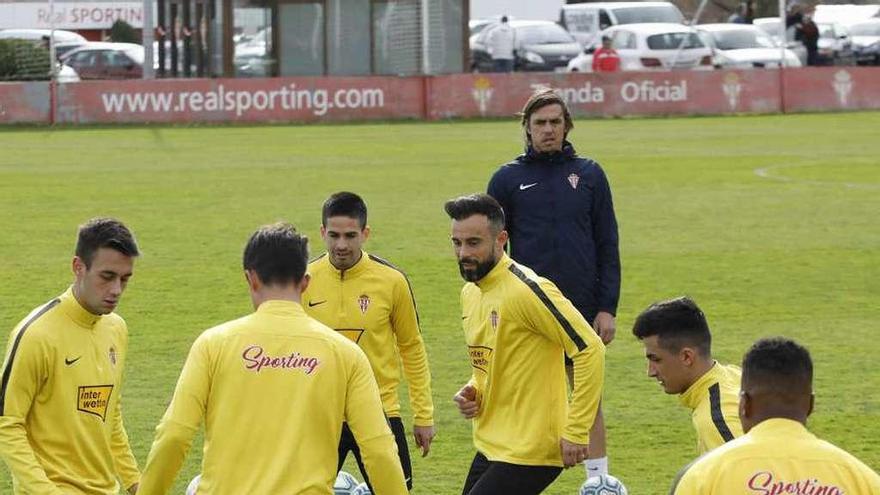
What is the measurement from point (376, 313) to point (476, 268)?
122 centimetres

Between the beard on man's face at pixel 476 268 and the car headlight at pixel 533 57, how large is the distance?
42.6m

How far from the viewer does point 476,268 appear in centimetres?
739

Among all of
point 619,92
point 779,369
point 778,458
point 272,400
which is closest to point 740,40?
point 619,92

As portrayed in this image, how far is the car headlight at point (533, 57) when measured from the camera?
4966 centimetres

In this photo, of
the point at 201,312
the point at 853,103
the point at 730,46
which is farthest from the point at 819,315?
the point at 730,46

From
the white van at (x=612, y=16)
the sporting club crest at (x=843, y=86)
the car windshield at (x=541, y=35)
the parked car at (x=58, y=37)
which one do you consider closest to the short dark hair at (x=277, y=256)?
the sporting club crest at (x=843, y=86)

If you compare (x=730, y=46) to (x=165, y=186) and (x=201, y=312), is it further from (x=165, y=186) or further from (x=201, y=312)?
(x=201, y=312)

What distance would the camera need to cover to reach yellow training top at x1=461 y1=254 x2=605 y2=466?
23.7ft

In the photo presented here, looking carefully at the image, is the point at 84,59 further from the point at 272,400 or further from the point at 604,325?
the point at 272,400

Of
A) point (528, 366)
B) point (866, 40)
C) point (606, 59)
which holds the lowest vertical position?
point (528, 366)

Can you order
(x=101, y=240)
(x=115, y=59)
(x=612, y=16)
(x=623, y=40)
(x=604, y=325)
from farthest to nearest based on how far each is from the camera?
(x=612, y=16)
(x=115, y=59)
(x=623, y=40)
(x=604, y=325)
(x=101, y=240)

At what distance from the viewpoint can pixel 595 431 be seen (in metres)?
9.23

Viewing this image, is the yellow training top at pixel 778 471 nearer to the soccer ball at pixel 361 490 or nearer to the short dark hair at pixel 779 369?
the short dark hair at pixel 779 369

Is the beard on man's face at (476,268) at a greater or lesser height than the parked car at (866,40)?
lesser
